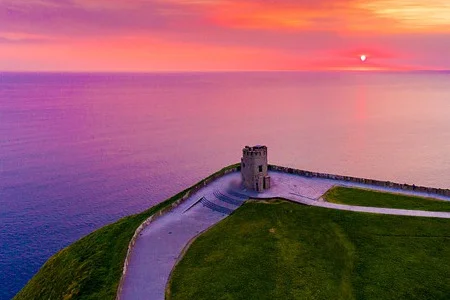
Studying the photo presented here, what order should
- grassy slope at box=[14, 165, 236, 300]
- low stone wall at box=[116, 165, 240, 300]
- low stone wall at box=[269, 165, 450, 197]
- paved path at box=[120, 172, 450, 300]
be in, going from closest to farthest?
paved path at box=[120, 172, 450, 300] < grassy slope at box=[14, 165, 236, 300] < low stone wall at box=[116, 165, 240, 300] < low stone wall at box=[269, 165, 450, 197]

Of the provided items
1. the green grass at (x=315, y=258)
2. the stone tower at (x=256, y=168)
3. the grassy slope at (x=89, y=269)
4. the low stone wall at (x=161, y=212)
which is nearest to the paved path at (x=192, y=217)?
the low stone wall at (x=161, y=212)

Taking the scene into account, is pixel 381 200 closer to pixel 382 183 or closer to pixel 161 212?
pixel 382 183

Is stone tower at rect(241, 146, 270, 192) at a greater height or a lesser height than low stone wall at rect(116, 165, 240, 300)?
greater

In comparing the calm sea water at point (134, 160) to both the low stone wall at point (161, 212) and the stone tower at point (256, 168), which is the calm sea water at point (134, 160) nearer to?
the low stone wall at point (161, 212)

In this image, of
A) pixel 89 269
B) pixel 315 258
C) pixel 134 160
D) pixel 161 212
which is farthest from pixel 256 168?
pixel 134 160

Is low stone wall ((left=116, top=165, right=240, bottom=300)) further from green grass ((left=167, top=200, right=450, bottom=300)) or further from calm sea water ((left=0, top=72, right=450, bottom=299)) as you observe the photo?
calm sea water ((left=0, top=72, right=450, bottom=299))

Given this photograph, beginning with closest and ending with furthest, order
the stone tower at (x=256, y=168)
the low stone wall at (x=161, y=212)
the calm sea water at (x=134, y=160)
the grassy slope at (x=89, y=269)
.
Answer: the grassy slope at (x=89, y=269), the low stone wall at (x=161, y=212), the stone tower at (x=256, y=168), the calm sea water at (x=134, y=160)

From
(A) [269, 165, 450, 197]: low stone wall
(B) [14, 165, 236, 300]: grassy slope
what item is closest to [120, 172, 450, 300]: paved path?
(A) [269, 165, 450, 197]: low stone wall
